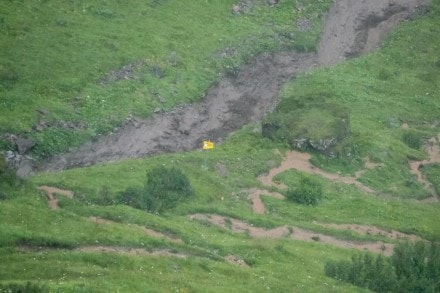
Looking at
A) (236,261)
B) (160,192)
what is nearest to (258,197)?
(160,192)

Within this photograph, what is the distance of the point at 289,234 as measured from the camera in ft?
168

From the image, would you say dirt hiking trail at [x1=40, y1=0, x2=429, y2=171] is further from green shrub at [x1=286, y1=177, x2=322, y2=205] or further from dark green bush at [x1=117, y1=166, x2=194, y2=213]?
green shrub at [x1=286, y1=177, x2=322, y2=205]

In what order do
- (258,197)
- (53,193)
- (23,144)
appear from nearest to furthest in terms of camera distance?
(53,193) → (23,144) → (258,197)

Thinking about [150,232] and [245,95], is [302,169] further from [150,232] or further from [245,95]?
[150,232]

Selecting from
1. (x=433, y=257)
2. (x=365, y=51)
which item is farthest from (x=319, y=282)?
(x=365, y=51)

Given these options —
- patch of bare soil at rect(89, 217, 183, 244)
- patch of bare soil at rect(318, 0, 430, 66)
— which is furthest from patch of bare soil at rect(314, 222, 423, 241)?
patch of bare soil at rect(318, 0, 430, 66)

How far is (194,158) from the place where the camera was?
59.8 meters

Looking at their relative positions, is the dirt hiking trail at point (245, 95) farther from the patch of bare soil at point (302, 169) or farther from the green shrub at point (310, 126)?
the patch of bare soil at point (302, 169)

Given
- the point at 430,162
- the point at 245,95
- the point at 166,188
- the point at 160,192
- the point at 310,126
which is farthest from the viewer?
the point at 245,95

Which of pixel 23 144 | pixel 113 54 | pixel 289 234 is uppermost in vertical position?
pixel 113 54

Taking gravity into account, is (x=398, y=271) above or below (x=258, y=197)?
above

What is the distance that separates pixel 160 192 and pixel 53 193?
7.69 m

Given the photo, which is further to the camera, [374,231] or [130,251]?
[374,231]

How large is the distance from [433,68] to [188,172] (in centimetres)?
4080
